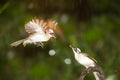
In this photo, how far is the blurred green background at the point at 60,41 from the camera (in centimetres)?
99

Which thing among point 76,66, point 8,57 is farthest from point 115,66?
point 8,57

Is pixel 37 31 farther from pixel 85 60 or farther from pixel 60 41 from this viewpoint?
pixel 60 41

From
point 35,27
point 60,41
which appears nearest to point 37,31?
point 35,27

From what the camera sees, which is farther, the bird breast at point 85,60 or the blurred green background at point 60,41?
the blurred green background at point 60,41

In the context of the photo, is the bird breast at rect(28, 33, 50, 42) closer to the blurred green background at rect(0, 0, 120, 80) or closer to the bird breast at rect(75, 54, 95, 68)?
the bird breast at rect(75, 54, 95, 68)

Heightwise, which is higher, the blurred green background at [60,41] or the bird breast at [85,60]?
the blurred green background at [60,41]

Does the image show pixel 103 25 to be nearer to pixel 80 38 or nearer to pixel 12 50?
pixel 80 38

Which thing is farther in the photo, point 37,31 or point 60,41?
point 60,41

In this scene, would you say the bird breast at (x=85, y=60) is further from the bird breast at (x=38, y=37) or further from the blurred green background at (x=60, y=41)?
the blurred green background at (x=60, y=41)

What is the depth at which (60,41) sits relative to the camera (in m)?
1.02

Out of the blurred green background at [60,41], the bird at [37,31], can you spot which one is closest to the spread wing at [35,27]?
the bird at [37,31]

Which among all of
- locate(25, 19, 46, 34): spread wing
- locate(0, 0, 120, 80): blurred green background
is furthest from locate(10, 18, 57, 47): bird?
locate(0, 0, 120, 80): blurred green background

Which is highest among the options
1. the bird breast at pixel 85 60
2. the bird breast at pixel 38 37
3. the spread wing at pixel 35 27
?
the spread wing at pixel 35 27

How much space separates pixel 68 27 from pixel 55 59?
0.27 feet
